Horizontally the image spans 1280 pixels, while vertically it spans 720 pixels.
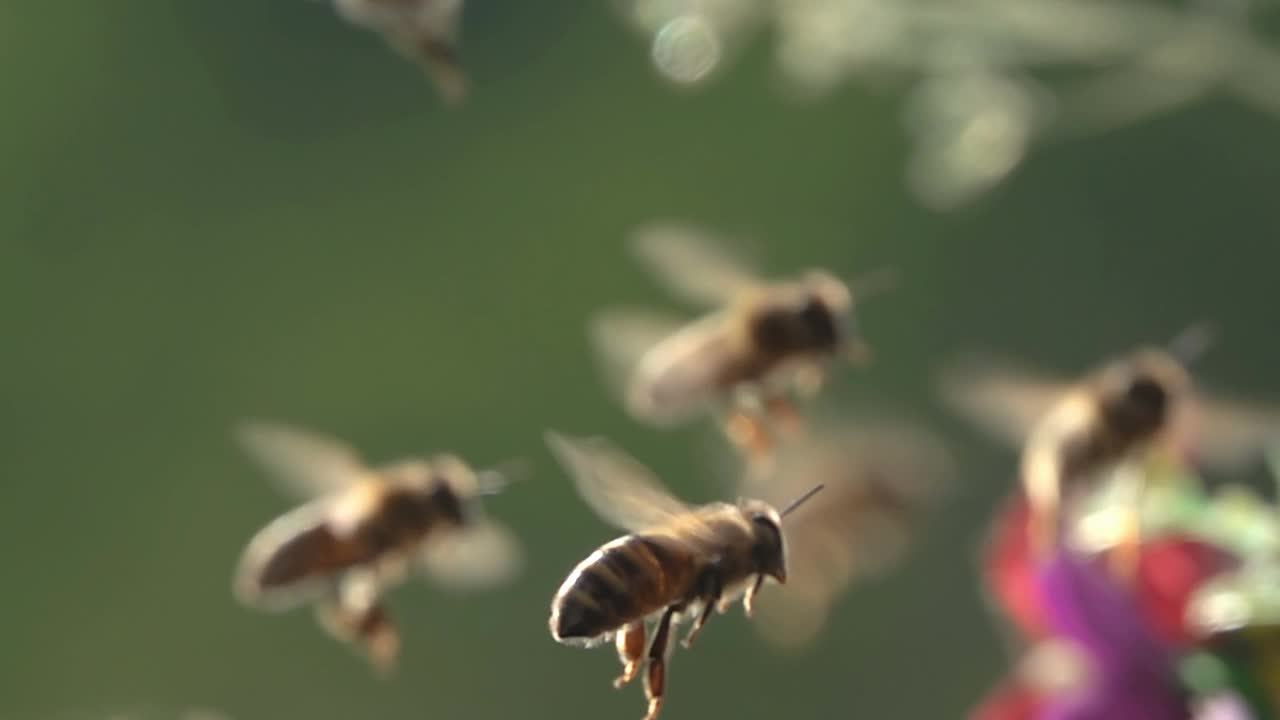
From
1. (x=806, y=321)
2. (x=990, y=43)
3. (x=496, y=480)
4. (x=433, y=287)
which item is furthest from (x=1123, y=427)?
(x=433, y=287)

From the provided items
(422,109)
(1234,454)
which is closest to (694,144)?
(422,109)

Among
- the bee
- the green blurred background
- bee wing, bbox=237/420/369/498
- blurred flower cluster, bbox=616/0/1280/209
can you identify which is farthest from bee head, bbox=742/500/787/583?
the green blurred background

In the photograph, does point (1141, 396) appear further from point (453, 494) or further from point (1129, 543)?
point (453, 494)

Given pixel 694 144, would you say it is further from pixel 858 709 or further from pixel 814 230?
pixel 858 709

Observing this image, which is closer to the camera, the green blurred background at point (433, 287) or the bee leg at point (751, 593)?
the bee leg at point (751, 593)

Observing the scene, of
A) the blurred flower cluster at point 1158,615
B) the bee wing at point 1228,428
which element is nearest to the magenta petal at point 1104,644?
the blurred flower cluster at point 1158,615

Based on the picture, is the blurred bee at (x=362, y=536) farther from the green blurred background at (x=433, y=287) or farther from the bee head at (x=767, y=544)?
the green blurred background at (x=433, y=287)

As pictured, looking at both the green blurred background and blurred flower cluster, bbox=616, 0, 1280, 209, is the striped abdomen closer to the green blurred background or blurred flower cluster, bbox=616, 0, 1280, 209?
blurred flower cluster, bbox=616, 0, 1280, 209
